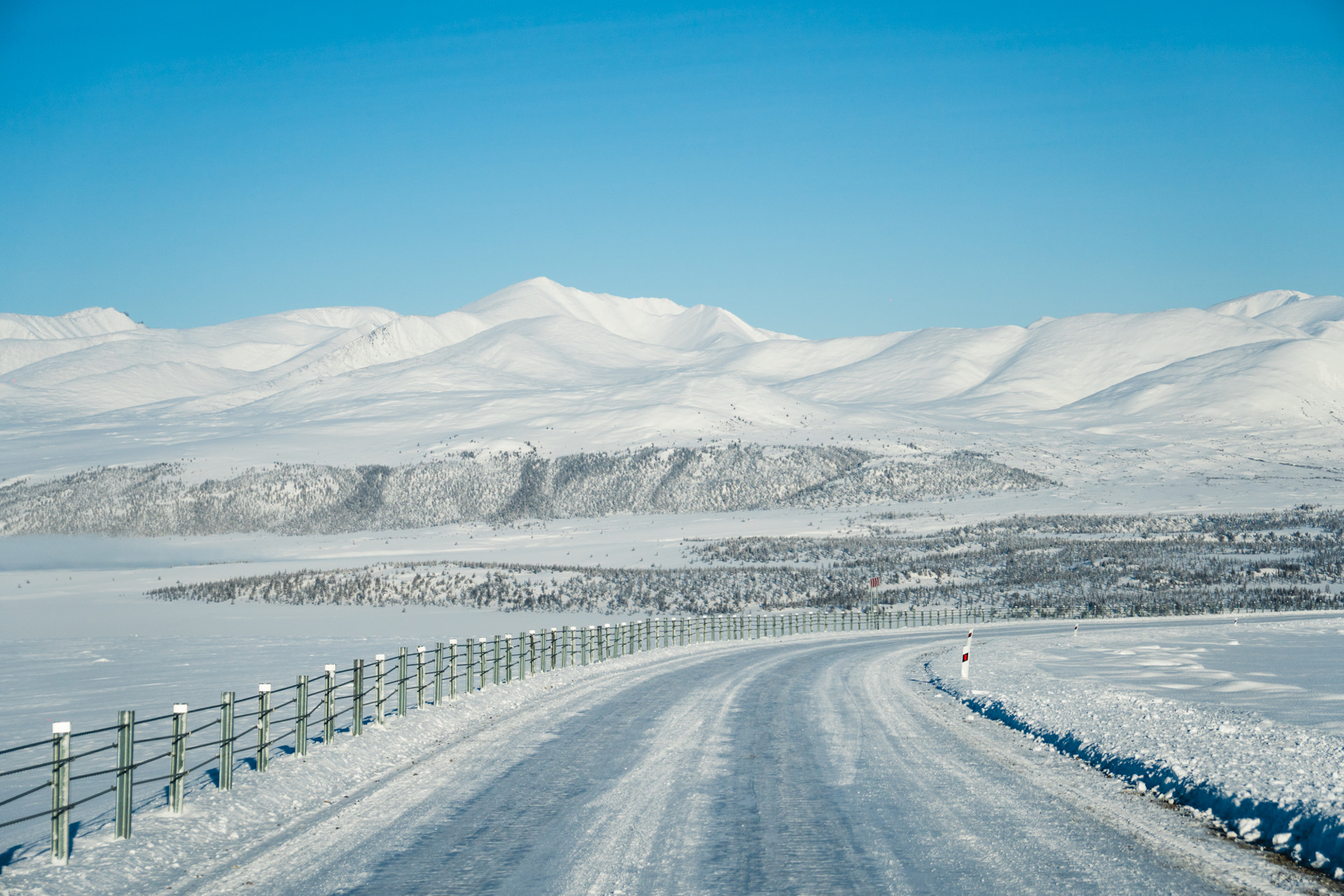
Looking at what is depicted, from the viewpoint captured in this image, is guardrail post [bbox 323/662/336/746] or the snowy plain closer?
the snowy plain

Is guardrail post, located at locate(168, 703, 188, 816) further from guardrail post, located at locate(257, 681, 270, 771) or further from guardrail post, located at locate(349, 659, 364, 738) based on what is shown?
guardrail post, located at locate(349, 659, 364, 738)

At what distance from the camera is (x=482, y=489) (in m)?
164

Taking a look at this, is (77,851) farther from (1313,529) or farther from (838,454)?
(838,454)

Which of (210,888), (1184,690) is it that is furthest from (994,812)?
(1184,690)

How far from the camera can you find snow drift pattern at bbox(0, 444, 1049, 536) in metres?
150

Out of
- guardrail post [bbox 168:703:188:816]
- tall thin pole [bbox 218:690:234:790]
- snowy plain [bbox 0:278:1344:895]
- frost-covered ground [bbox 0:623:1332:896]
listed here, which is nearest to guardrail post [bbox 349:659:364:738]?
snowy plain [bbox 0:278:1344:895]

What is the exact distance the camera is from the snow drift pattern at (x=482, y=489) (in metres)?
150

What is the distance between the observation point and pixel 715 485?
163000 mm

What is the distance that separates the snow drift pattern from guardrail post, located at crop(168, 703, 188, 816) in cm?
13706

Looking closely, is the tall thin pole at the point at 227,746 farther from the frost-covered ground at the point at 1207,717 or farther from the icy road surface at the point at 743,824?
the frost-covered ground at the point at 1207,717

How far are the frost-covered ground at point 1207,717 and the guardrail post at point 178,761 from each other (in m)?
10.6

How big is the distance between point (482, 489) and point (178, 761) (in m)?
155

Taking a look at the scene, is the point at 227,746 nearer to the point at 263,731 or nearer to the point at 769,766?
the point at 263,731

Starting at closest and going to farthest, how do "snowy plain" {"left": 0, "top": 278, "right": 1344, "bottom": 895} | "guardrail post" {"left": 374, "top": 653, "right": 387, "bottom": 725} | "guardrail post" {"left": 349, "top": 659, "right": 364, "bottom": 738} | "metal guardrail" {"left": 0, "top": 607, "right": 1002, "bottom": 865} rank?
1. "snowy plain" {"left": 0, "top": 278, "right": 1344, "bottom": 895}
2. "metal guardrail" {"left": 0, "top": 607, "right": 1002, "bottom": 865}
3. "guardrail post" {"left": 349, "top": 659, "right": 364, "bottom": 738}
4. "guardrail post" {"left": 374, "top": 653, "right": 387, "bottom": 725}
